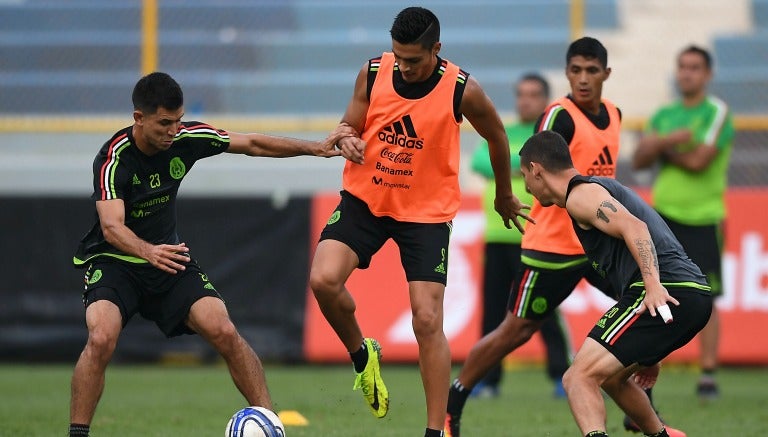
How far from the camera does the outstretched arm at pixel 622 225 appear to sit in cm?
608

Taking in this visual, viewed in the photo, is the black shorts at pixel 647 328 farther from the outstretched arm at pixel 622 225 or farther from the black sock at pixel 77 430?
the black sock at pixel 77 430

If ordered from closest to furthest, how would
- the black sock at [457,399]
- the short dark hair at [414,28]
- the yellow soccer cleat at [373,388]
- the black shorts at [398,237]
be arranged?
the short dark hair at [414,28] < the black shorts at [398,237] < the yellow soccer cleat at [373,388] < the black sock at [457,399]

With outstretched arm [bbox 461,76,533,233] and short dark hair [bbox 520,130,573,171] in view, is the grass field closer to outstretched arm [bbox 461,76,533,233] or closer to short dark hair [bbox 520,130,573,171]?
outstretched arm [bbox 461,76,533,233]

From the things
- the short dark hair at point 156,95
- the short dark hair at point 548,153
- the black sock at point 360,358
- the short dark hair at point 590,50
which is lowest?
the black sock at point 360,358

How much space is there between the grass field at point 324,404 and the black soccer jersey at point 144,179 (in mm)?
1435

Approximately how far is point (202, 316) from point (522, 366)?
22.0 feet

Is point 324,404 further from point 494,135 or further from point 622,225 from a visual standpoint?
point 622,225

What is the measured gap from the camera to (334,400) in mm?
9945

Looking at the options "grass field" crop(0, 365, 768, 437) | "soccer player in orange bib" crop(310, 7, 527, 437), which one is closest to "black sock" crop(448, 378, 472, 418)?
"grass field" crop(0, 365, 768, 437)

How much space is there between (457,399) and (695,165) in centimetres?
366

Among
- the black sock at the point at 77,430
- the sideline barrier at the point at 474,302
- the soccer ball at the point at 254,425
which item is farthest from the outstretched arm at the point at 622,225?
the sideline barrier at the point at 474,302

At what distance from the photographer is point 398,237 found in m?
7.18

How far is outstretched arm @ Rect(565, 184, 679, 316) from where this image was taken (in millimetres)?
6078

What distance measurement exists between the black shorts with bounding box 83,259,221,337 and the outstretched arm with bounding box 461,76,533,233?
5.90ft
